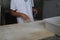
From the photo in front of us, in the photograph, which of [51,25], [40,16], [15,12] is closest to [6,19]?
[15,12]

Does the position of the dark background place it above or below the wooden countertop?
above

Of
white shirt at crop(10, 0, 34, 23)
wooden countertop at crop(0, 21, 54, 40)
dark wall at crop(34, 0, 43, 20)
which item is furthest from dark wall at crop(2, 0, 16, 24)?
wooden countertop at crop(0, 21, 54, 40)

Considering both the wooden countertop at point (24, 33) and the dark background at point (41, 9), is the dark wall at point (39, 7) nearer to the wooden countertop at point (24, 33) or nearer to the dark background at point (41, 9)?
the dark background at point (41, 9)

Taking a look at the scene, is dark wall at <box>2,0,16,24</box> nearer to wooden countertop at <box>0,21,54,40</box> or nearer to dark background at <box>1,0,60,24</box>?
dark background at <box>1,0,60,24</box>

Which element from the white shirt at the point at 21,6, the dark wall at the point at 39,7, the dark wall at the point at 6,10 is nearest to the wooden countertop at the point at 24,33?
the white shirt at the point at 21,6

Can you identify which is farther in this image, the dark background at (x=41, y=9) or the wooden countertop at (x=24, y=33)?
the dark background at (x=41, y=9)

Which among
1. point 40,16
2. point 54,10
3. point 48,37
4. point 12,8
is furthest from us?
point 54,10

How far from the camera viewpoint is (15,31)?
2.74 feet

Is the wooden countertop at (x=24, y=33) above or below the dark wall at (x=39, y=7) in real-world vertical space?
below

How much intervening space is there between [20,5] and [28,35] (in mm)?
891

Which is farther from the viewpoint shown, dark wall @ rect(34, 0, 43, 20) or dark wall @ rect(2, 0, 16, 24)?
dark wall @ rect(34, 0, 43, 20)

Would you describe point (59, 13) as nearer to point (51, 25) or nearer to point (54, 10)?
point (54, 10)

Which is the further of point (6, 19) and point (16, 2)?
point (6, 19)

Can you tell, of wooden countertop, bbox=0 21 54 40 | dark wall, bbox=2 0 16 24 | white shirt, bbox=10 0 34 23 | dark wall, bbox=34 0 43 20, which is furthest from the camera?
dark wall, bbox=34 0 43 20
